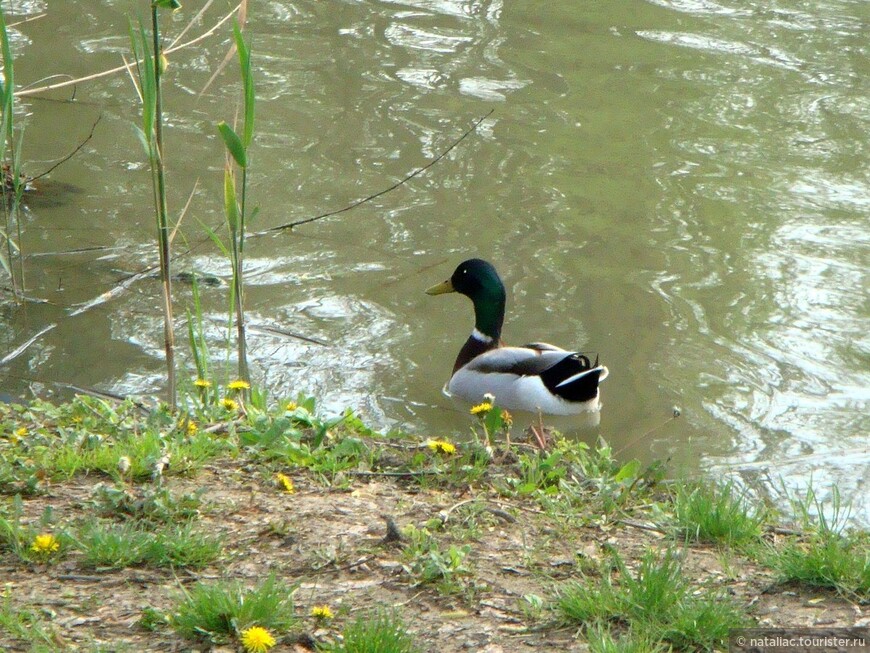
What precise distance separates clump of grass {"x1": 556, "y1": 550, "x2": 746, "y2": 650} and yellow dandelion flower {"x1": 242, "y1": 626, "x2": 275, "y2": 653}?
778 millimetres

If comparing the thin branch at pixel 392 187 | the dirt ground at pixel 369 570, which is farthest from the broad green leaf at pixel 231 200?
the thin branch at pixel 392 187

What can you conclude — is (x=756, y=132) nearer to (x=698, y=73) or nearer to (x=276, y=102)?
(x=698, y=73)

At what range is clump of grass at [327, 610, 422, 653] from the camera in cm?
272

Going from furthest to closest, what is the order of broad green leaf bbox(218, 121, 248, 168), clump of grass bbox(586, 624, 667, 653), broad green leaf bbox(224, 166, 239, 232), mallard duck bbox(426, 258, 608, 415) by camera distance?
mallard duck bbox(426, 258, 608, 415)
broad green leaf bbox(224, 166, 239, 232)
broad green leaf bbox(218, 121, 248, 168)
clump of grass bbox(586, 624, 667, 653)

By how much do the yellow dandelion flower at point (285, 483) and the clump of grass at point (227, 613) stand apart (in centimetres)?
99

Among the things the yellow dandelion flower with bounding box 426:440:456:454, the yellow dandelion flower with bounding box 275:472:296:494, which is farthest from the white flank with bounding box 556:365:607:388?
the yellow dandelion flower with bounding box 275:472:296:494

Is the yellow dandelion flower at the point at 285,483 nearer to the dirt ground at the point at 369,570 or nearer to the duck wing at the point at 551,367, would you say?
the dirt ground at the point at 369,570

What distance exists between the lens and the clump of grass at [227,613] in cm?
286

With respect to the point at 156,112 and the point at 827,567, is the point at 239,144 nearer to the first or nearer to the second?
the point at 156,112

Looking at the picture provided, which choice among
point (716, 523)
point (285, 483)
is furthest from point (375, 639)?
point (716, 523)

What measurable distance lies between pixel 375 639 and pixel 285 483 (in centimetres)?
127

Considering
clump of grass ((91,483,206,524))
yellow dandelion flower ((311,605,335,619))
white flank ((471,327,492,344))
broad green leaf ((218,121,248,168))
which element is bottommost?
white flank ((471,327,492,344))

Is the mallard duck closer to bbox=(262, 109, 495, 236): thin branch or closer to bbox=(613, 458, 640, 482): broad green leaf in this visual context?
bbox=(262, 109, 495, 236): thin branch

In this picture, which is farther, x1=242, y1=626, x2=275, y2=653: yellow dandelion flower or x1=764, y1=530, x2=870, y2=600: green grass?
x1=764, y1=530, x2=870, y2=600: green grass
